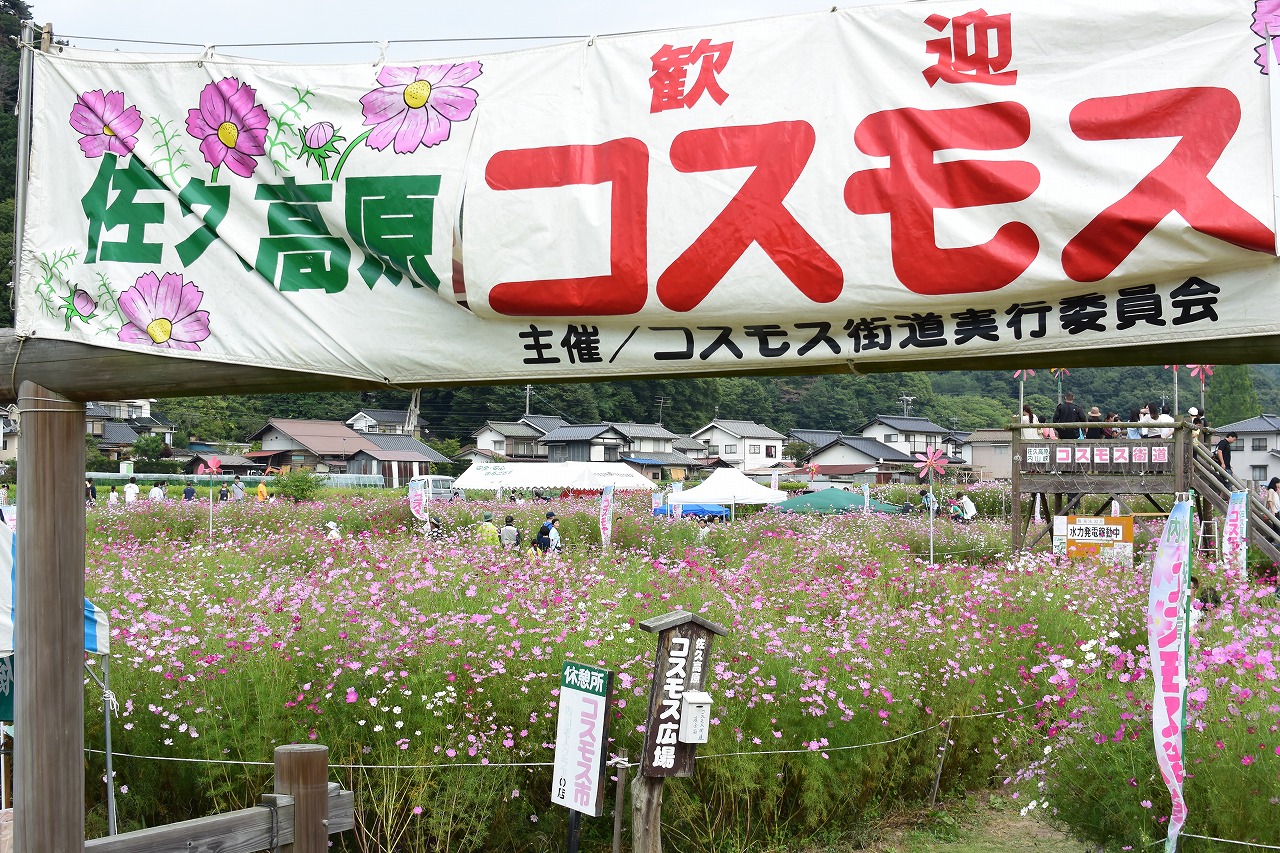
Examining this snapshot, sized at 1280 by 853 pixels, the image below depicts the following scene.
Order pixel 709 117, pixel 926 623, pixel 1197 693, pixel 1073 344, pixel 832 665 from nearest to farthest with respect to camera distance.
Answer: pixel 1073 344, pixel 709 117, pixel 1197 693, pixel 832 665, pixel 926 623

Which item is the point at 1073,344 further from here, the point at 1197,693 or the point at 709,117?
the point at 1197,693

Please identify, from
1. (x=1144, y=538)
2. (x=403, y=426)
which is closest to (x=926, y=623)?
(x=1144, y=538)

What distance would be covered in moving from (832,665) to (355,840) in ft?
9.67

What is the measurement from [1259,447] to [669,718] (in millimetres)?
59066

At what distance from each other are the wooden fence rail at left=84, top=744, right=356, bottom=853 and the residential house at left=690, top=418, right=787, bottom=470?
72935mm

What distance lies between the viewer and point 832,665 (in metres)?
6.55

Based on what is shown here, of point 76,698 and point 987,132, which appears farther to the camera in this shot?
point 76,698

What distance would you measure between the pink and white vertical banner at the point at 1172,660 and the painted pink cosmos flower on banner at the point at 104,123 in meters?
3.93

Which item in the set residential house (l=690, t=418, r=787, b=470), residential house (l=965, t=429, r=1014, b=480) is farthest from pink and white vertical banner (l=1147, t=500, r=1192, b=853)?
residential house (l=690, t=418, r=787, b=470)

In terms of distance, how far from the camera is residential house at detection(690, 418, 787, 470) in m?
77.2

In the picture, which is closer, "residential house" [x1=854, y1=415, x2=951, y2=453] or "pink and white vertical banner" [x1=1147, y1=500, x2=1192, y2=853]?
"pink and white vertical banner" [x1=1147, y1=500, x2=1192, y2=853]

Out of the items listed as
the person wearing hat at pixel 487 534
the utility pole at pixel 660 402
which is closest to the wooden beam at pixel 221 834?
the person wearing hat at pixel 487 534

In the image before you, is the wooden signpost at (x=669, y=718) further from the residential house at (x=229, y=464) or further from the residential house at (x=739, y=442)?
the residential house at (x=739, y=442)

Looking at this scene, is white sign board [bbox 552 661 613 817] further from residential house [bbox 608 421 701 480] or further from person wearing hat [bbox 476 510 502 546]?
residential house [bbox 608 421 701 480]
